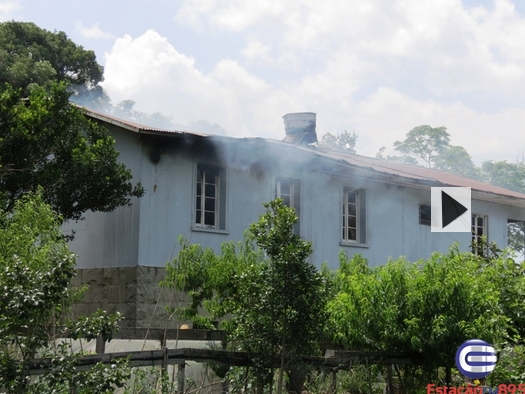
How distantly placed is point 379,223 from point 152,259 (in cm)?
670

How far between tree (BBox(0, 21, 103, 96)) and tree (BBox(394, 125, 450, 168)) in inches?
1412

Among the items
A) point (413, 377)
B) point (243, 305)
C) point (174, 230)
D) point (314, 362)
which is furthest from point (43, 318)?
point (174, 230)

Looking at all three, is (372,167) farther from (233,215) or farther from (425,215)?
(233,215)

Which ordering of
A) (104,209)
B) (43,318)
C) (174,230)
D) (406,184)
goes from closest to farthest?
A: (43,318) < (104,209) < (174,230) < (406,184)

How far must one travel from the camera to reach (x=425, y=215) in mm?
22547

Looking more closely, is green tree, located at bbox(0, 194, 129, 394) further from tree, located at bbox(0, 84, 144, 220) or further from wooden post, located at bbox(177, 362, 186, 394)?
tree, located at bbox(0, 84, 144, 220)

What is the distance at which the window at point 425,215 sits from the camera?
22.4 m

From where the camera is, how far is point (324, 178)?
20.0 metres

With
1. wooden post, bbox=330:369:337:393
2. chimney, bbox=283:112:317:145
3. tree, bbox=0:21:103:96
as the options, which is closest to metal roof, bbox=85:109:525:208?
chimney, bbox=283:112:317:145

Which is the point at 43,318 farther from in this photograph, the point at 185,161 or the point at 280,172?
the point at 280,172

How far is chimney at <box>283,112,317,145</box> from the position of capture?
81.1ft

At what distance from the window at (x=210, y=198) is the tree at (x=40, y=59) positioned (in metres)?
9.30

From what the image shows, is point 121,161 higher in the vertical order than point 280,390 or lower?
higher

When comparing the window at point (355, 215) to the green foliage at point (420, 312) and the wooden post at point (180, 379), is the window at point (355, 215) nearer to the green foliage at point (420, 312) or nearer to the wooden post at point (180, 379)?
the green foliage at point (420, 312)
